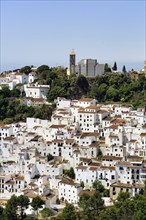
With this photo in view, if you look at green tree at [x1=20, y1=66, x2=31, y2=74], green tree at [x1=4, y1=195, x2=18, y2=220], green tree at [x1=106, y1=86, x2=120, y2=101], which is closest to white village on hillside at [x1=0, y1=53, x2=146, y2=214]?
green tree at [x1=4, y1=195, x2=18, y2=220]

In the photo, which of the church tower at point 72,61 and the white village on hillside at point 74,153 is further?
the church tower at point 72,61

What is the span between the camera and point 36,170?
31859 mm

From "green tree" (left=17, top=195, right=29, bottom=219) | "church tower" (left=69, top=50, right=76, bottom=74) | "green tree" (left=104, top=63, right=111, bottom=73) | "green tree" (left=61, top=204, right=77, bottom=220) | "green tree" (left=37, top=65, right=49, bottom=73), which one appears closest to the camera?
"green tree" (left=61, top=204, right=77, bottom=220)

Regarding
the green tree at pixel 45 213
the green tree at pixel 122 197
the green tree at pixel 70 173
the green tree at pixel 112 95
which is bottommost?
the green tree at pixel 45 213

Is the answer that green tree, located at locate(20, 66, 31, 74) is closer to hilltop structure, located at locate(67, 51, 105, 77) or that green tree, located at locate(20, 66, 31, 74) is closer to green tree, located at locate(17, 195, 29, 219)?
hilltop structure, located at locate(67, 51, 105, 77)

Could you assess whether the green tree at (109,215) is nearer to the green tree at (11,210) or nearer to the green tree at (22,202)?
the green tree at (22,202)

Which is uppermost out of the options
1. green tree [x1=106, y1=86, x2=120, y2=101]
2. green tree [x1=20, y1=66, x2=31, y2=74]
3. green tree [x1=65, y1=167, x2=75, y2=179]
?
green tree [x1=20, y1=66, x2=31, y2=74]

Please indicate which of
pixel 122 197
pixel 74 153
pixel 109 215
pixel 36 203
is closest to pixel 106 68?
pixel 74 153

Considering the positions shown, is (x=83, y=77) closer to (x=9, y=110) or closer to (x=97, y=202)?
(x=9, y=110)

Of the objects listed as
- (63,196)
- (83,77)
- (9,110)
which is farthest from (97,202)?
(83,77)

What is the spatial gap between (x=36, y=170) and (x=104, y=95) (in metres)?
14.7

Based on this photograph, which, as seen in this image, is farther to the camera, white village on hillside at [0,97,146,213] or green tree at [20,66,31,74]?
green tree at [20,66,31,74]

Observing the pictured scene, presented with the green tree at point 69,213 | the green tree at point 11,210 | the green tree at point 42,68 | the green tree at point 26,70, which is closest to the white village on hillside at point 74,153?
the green tree at point 11,210

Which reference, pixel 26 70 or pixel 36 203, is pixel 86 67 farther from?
pixel 36 203
